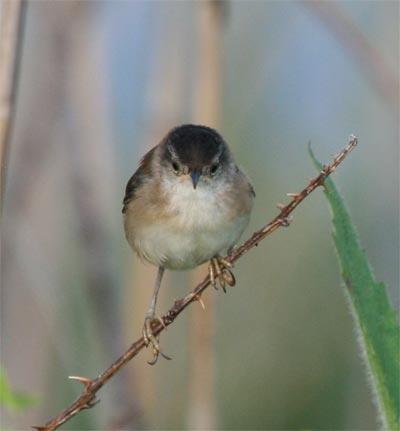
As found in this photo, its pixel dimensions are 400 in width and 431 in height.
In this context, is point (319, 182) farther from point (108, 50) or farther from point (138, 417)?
point (108, 50)

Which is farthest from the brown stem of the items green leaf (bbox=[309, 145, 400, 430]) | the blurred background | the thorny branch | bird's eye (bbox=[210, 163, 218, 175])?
the blurred background

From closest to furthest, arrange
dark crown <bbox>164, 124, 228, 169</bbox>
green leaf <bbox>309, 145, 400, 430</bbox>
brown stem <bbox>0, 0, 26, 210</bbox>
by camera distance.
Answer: green leaf <bbox>309, 145, 400, 430</bbox> < brown stem <bbox>0, 0, 26, 210</bbox> < dark crown <bbox>164, 124, 228, 169</bbox>

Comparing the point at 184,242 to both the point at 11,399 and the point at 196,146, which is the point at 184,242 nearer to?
the point at 196,146

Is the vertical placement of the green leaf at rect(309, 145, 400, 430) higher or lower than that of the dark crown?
lower

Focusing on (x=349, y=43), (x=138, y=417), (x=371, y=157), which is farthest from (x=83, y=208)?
(x=371, y=157)

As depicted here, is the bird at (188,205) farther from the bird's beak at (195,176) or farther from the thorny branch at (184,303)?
the thorny branch at (184,303)

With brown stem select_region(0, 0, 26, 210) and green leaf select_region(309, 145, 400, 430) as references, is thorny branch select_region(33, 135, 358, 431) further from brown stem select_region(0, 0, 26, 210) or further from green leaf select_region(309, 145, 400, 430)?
brown stem select_region(0, 0, 26, 210)

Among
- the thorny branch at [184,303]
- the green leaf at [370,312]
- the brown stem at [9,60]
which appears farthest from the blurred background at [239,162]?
the green leaf at [370,312]
